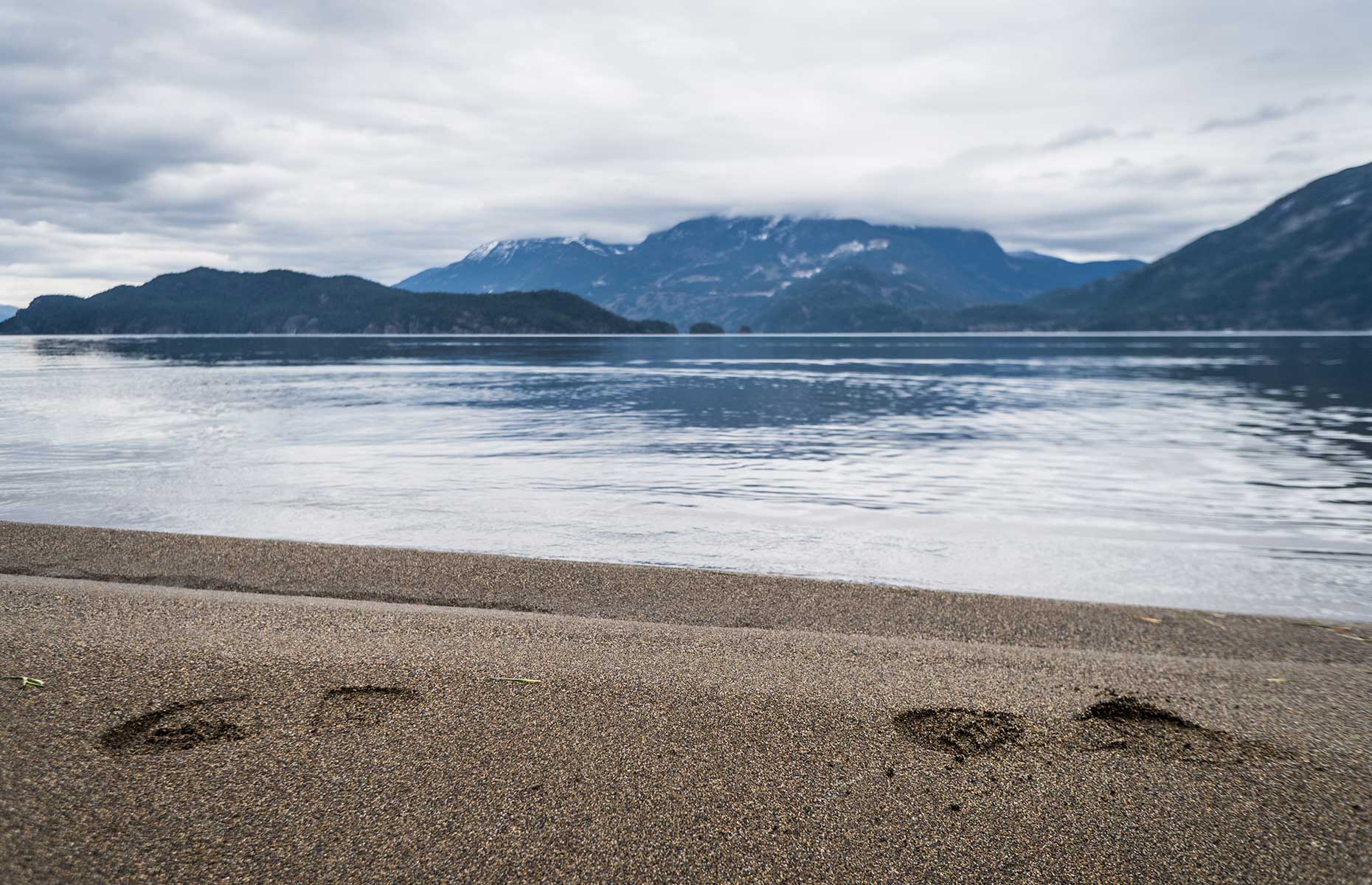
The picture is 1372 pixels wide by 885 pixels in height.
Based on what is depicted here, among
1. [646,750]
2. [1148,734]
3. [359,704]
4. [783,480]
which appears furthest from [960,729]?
[783,480]

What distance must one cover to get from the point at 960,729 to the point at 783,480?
14534mm

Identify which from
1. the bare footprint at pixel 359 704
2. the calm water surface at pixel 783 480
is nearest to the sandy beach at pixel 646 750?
the bare footprint at pixel 359 704

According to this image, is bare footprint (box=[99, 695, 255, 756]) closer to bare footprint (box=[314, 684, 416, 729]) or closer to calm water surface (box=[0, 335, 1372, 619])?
bare footprint (box=[314, 684, 416, 729])

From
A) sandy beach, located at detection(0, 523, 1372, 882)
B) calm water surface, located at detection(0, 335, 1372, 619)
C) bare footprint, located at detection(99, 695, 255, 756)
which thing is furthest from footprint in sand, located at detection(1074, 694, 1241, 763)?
bare footprint, located at detection(99, 695, 255, 756)

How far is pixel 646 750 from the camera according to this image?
4777mm

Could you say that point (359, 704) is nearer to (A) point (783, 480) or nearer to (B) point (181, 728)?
(B) point (181, 728)

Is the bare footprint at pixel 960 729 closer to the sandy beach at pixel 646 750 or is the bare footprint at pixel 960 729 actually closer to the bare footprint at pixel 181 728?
the sandy beach at pixel 646 750

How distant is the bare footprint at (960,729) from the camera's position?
4.94m

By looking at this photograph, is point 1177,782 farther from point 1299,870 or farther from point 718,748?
point 718,748

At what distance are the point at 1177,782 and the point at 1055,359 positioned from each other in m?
110

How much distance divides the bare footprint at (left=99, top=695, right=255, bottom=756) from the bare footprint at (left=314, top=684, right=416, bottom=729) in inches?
18.0

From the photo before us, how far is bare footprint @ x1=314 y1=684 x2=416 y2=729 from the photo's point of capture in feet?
16.7

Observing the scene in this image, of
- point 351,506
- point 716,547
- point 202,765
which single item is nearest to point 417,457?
point 351,506

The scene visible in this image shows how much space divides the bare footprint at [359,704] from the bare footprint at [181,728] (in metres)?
0.46
